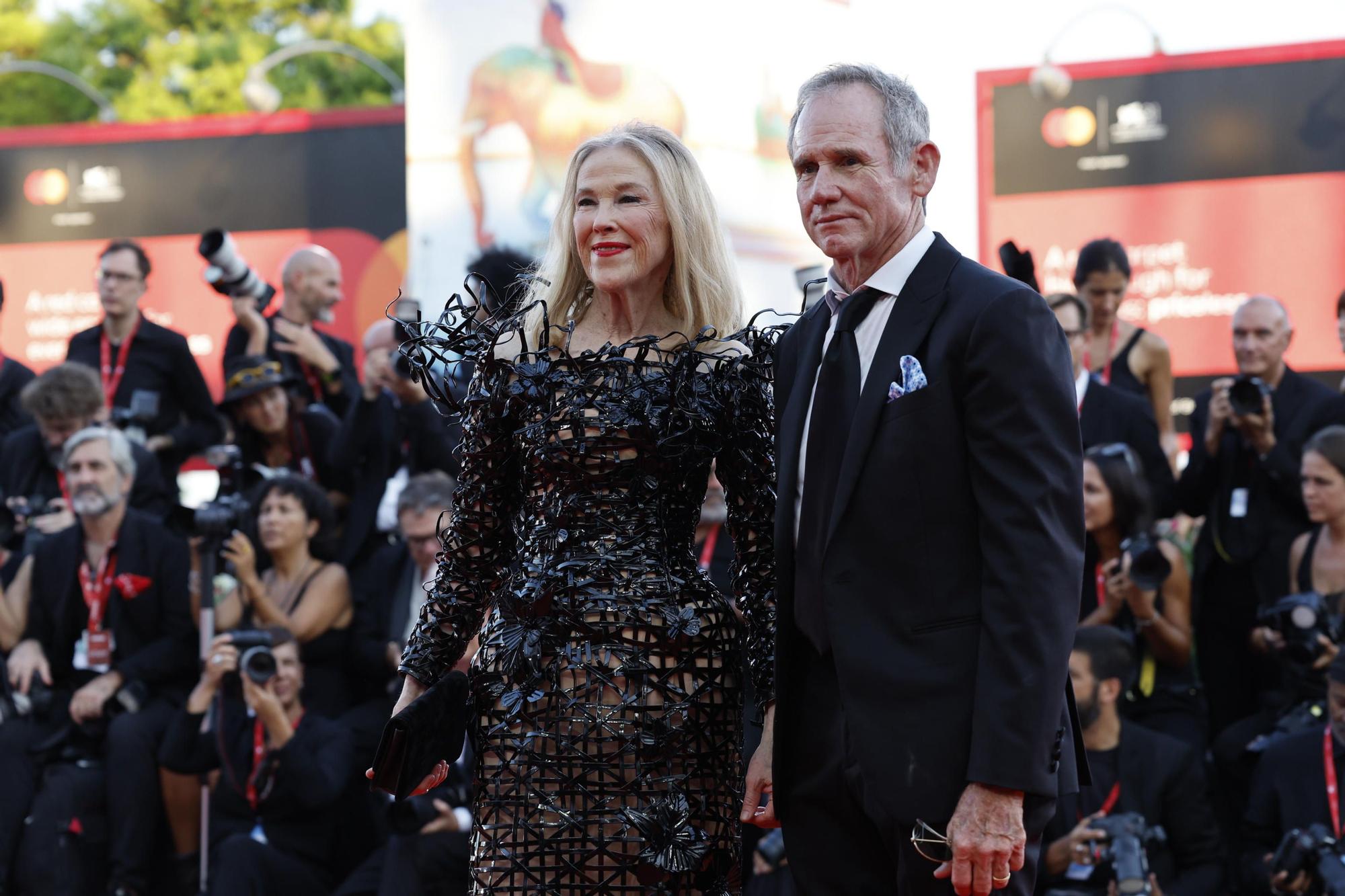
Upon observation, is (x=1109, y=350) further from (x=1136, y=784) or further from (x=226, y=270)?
(x=226, y=270)

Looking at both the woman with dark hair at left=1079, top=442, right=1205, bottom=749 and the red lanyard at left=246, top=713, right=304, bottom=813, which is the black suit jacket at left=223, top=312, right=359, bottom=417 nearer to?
the red lanyard at left=246, top=713, right=304, bottom=813

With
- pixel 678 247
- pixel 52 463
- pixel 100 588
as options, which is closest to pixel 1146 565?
pixel 678 247

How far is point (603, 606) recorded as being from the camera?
2.87 metres

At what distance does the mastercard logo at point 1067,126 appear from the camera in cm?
1058

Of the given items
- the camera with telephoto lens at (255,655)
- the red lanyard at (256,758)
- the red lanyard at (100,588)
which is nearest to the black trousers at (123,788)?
the red lanyard at (100,588)

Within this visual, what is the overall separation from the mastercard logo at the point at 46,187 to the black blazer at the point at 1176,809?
32.7 ft

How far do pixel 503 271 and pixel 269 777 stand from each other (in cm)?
214

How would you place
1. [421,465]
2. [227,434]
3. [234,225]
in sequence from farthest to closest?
[234,225] < [227,434] < [421,465]

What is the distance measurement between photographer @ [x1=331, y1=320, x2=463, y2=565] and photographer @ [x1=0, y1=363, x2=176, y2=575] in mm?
973

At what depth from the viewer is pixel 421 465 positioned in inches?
261

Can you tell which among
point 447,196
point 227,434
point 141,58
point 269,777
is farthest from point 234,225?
point 141,58

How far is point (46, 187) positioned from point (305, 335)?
6.68 meters

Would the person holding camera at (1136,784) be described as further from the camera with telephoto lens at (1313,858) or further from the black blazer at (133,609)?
the black blazer at (133,609)

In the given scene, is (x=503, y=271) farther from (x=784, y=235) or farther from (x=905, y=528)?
(x=905, y=528)
